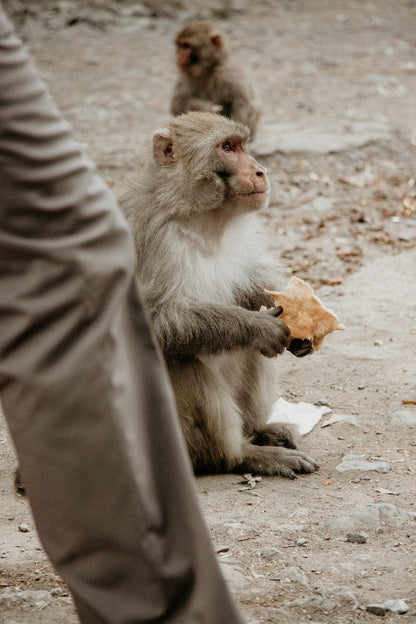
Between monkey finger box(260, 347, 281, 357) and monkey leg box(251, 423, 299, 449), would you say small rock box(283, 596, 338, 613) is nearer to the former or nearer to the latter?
monkey finger box(260, 347, 281, 357)

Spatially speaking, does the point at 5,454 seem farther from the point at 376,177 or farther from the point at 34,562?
the point at 376,177

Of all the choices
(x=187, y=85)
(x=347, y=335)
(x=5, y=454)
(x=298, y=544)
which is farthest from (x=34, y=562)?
(x=187, y=85)

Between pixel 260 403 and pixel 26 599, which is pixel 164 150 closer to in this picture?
pixel 260 403

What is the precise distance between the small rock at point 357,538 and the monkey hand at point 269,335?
84 cm

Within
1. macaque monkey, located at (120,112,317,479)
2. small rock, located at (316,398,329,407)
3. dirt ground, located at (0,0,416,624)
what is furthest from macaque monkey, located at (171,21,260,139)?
macaque monkey, located at (120,112,317,479)

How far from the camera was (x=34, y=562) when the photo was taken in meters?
2.96

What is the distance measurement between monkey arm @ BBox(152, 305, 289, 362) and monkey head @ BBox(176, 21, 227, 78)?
537 centimetres

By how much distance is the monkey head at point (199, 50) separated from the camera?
857 cm

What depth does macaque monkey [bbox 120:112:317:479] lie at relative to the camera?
3.64 meters

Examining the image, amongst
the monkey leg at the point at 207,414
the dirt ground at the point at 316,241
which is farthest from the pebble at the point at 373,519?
the monkey leg at the point at 207,414

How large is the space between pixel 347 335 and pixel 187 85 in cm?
426

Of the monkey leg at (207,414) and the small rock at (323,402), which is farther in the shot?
the small rock at (323,402)

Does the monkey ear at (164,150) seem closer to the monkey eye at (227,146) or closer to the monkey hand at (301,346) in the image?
the monkey eye at (227,146)

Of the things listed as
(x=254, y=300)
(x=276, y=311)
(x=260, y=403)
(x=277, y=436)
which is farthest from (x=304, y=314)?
(x=277, y=436)
